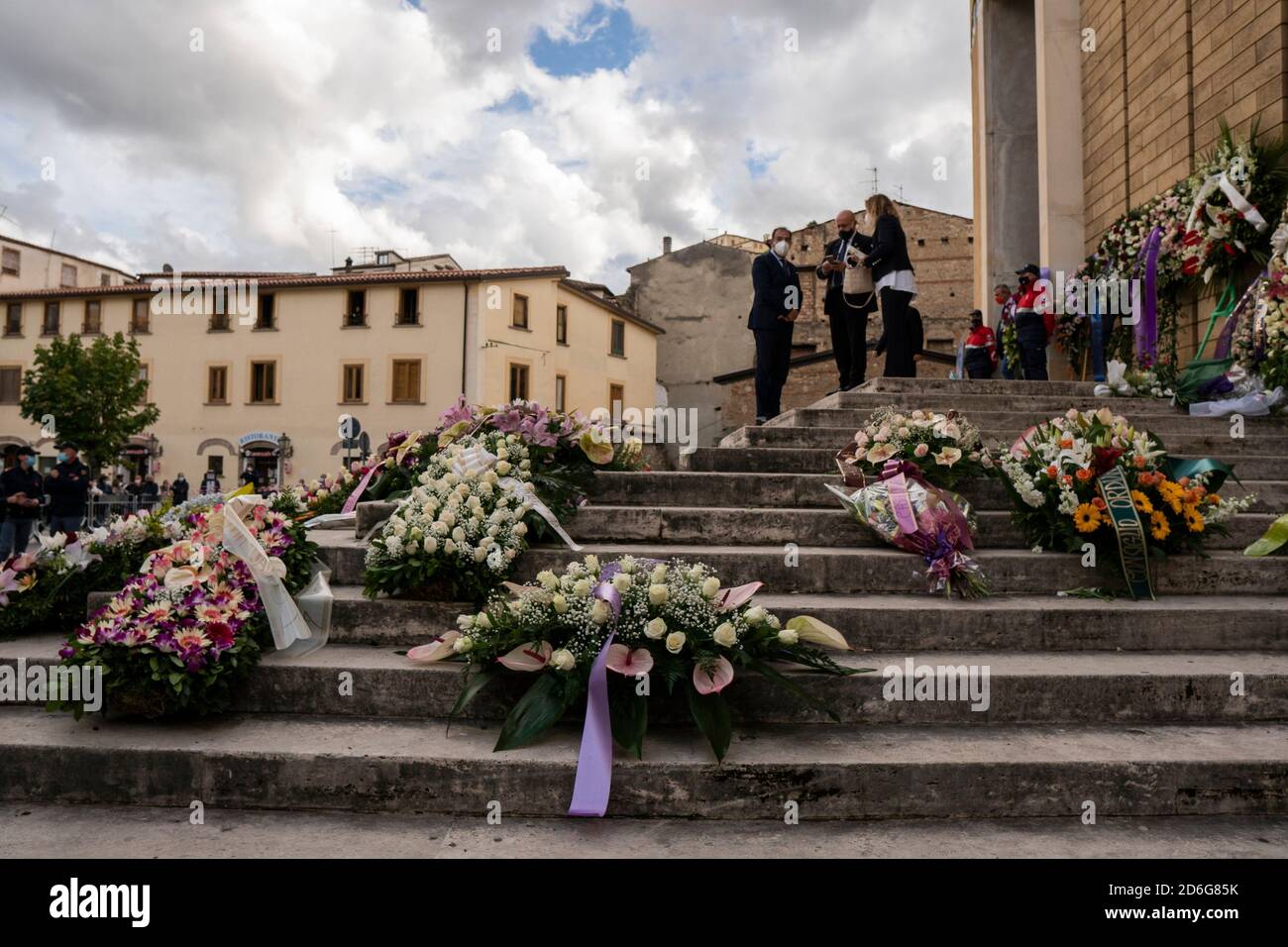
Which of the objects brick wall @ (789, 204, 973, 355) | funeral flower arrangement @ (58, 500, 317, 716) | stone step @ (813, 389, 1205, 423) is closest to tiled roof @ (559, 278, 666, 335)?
brick wall @ (789, 204, 973, 355)

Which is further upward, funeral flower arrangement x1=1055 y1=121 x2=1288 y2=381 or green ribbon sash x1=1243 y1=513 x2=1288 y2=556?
funeral flower arrangement x1=1055 y1=121 x2=1288 y2=381

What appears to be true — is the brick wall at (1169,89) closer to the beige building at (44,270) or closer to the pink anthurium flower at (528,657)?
the pink anthurium flower at (528,657)

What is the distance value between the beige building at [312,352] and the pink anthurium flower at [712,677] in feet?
91.6

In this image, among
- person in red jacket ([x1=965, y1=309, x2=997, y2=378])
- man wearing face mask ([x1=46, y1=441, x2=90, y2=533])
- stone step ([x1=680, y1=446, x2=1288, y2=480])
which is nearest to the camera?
stone step ([x1=680, y1=446, x2=1288, y2=480])

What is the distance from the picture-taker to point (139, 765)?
3.12 meters

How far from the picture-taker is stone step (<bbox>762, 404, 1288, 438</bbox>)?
6.81 m

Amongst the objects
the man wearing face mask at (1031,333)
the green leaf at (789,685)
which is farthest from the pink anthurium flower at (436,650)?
the man wearing face mask at (1031,333)

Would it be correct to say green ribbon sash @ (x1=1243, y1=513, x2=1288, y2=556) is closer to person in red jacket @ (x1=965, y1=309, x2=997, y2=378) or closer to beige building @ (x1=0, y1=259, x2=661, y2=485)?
person in red jacket @ (x1=965, y1=309, x2=997, y2=378)

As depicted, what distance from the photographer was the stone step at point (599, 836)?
9.00 feet

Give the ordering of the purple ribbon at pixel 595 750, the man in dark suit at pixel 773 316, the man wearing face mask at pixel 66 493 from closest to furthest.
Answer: the purple ribbon at pixel 595 750
the man in dark suit at pixel 773 316
the man wearing face mask at pixel 66 493

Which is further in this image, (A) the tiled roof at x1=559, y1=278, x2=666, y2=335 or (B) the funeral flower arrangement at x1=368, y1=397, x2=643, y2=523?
(A) the tiled roof at x1=559, y1=278, x2=666, y2=335

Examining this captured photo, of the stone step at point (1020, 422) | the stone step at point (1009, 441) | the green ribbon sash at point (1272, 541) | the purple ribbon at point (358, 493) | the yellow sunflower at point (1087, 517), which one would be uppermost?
the stone step at point (1020, 422)

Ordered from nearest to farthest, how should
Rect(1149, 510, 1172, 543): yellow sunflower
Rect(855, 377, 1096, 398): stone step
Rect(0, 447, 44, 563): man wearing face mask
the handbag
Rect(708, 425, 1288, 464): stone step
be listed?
Rect(1149, 510, 1172, 543): yellow sunflower < Rect(708, 425, 1288, 464): stone step < Rect(855, 377, 1096, 398): stone step < the handbag < Rect(0, 447, 44, 563): man wearing face mask

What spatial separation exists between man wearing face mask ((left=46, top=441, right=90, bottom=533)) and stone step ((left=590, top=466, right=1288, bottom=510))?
7262mm
